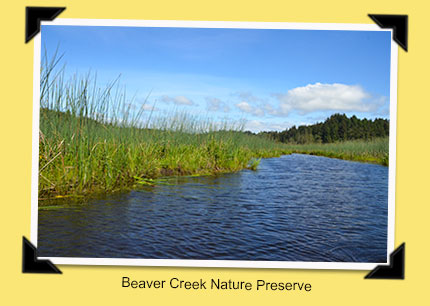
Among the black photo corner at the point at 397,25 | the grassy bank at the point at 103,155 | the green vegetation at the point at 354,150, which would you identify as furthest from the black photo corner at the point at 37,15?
the green vegetation at the point at 354,150

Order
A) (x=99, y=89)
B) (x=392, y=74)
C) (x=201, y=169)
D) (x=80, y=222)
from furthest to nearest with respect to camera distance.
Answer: (x=201, y=169) → (x=99, y=89) → (x=80, y=222) → (x=392, y=74)

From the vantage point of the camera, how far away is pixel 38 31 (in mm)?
3068

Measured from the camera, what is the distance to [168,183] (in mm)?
5668

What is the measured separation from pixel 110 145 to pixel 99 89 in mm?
951

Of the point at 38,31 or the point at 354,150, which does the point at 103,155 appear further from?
the point at 354,150

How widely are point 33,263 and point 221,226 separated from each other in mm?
1940

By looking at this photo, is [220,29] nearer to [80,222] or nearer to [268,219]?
[268,219]

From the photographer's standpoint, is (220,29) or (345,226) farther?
(345,226)

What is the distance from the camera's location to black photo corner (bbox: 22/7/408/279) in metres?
2.72

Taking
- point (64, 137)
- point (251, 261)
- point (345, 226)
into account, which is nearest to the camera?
point (251, 261)

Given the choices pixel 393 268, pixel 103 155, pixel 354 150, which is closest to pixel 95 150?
pixel 103 155

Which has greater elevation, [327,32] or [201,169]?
[327,32]

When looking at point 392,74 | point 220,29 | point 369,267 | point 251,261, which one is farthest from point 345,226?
point 220,29

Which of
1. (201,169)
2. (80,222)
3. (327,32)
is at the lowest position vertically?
(80,222)
